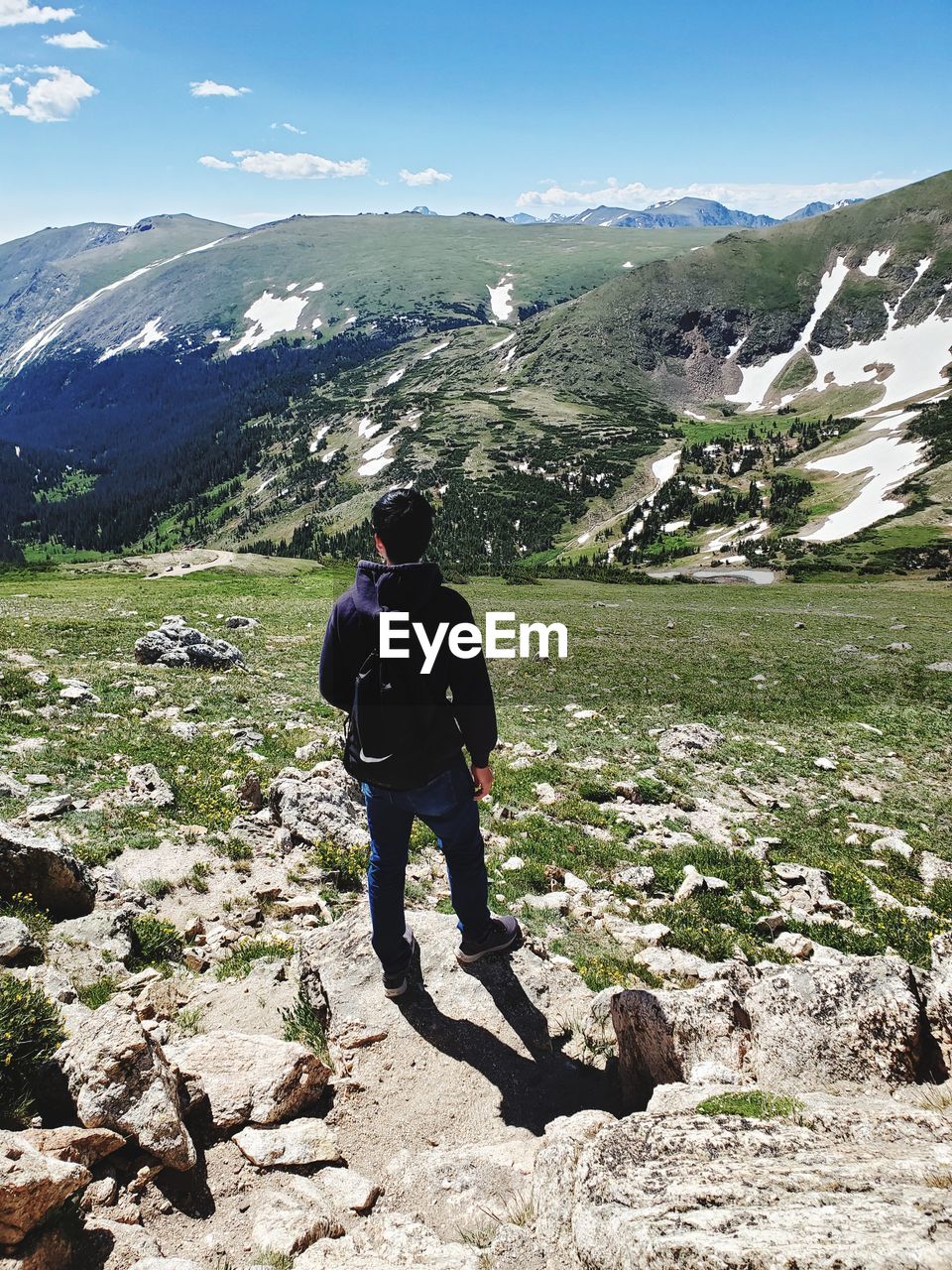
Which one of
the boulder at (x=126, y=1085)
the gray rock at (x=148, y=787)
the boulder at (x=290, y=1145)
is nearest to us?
the boulder at (x=126, y=1085)

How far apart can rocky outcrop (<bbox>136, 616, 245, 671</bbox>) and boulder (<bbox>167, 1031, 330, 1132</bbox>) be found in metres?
17.0

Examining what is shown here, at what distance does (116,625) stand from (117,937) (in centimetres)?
2289

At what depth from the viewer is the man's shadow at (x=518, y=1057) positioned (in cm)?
542

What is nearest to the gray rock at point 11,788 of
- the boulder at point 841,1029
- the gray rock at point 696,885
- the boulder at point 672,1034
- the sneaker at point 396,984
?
the sneaker at point 396,984

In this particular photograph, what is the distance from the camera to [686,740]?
17.2 meters

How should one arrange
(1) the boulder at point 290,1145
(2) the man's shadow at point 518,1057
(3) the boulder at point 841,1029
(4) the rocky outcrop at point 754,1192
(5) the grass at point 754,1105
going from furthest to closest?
(2) the man's shadow at point 518,1057
(3) the boulder at point 841,1029
(1) the boulder at point 290,1145
(5) the grass at point 754,1105
(4) the rocky outcrop at point 754,1192

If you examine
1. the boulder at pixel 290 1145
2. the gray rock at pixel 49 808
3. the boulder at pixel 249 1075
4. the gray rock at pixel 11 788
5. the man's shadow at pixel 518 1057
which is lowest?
the man's shadow at pixel 518 1057

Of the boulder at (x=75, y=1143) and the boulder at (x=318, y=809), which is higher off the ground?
the boulder at (x=75, y=1143)

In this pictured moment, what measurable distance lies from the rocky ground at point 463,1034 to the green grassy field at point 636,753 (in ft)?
0.40

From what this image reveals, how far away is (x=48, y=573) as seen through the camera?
81.7 metres

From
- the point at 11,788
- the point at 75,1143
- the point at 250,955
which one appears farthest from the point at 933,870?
the point at 11,788

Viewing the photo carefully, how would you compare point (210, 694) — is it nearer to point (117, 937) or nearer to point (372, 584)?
point (117, 937)

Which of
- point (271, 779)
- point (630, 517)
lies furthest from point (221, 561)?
point (630, 517)

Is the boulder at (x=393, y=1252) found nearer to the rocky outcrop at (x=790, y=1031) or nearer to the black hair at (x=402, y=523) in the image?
the rocky outcrop at (x=790, y=1031)
